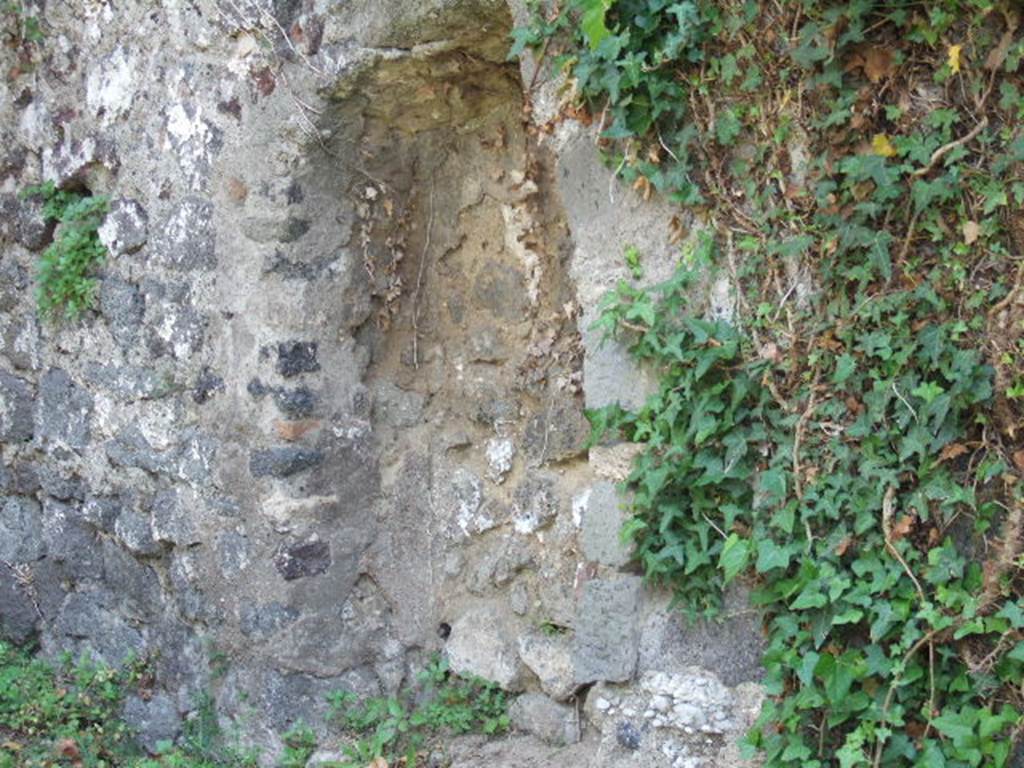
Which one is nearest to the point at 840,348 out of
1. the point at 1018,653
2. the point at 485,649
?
the point at 1018,653

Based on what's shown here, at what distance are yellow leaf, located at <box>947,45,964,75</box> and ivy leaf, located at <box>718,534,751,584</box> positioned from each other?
3.39 ft

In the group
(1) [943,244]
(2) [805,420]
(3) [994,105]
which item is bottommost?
(2) [805,420]

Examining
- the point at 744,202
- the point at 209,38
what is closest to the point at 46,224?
the point at 209,38

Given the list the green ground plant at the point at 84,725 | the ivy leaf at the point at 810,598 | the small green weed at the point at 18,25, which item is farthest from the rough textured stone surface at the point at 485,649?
the small green weed at the point at 18,25

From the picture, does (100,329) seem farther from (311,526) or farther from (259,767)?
(259,767)

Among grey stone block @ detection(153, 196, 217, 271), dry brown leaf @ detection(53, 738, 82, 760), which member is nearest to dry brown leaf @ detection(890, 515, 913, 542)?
grey stone block @ detection(153, 196, 217, 271)

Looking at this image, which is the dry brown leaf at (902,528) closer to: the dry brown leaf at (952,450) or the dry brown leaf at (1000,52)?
the dry brown leaf at (952,450)

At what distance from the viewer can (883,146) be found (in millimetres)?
2645

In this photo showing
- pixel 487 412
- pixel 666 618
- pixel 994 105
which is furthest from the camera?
pixel 487 412

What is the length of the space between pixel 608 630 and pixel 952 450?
3.16 ft

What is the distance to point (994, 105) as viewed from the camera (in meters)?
2.55

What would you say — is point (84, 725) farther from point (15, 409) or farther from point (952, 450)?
point (952, 450)

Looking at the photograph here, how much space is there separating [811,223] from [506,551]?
140 cm

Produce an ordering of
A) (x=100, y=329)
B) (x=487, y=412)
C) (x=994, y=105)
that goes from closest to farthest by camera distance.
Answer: (x=994, y=105) → (x=487, y=412) → (x=100, y=329)
